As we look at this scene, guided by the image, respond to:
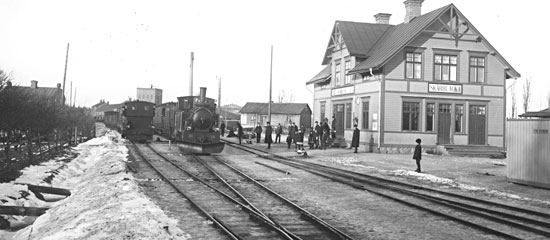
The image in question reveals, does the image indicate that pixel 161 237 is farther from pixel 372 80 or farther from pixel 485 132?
pixel 485 132

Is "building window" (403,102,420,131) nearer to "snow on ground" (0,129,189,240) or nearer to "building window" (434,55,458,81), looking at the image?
"building window" (434,55,458,81)

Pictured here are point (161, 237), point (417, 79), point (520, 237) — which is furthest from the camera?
point (417, 79)

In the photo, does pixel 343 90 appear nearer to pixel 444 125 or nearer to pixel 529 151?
pixel 444 125

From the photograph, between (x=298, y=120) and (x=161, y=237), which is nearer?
(x=161, y=237)

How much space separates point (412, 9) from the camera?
29000 millimetres

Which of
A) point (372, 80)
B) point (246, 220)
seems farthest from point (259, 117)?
point (246, 220)

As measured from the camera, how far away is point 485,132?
83.8ft

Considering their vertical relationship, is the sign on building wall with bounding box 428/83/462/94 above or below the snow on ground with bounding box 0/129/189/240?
above

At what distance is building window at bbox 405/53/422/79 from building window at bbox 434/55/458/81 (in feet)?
3.11

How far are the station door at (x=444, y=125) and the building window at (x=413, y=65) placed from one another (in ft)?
7.44

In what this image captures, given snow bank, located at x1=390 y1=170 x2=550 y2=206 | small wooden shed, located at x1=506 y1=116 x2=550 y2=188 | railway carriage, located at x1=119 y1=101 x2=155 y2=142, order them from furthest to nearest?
1. railway carriage, located at x1=119 y1=101 x2=155 y2=142
2. small wooden shed, located at x1=506 y1=116 x2=550 y2=188
3. snow bank, located at x1=390 y1=170 x2=550 y2=206

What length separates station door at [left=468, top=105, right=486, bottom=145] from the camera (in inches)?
1000

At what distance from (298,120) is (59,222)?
62.8m

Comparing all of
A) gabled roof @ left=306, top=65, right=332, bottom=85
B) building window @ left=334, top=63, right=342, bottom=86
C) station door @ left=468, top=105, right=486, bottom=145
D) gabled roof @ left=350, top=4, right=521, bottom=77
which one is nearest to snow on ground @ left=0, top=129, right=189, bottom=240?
gabled roof @ left=350, top=4, right=521, bottom=77
